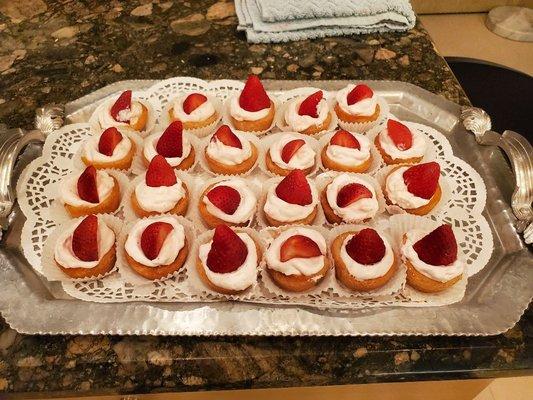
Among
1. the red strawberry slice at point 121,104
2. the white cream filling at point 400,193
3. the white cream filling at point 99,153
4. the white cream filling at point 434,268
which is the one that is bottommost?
the white cream filling at point 434,268

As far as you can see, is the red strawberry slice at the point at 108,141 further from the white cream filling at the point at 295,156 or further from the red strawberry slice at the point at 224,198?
the white cream filling at the point at 295,156

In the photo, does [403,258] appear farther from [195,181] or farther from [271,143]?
[195,181]

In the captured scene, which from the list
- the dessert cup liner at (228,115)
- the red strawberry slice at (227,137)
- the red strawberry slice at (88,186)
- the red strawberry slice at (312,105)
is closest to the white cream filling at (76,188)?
the red strawberry slice at (88,186)

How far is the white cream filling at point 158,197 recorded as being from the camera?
4.32 feet

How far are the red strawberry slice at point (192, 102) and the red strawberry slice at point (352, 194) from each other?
1.95ft

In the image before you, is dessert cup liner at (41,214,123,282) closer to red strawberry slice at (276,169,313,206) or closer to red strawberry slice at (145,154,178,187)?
red strawberry slice at (145,154,178,187)

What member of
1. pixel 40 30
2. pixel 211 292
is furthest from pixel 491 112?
pixel 40 30

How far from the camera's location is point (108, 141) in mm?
1448

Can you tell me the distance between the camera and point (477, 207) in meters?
1.39

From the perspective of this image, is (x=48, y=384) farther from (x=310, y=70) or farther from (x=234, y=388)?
(x=310, y=70)

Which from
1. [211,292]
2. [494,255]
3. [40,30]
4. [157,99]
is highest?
[40,30]

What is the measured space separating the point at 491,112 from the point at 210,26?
1.47m

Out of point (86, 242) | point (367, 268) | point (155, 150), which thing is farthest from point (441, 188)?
point (86, 242)

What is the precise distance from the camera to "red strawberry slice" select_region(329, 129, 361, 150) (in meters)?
1.46
